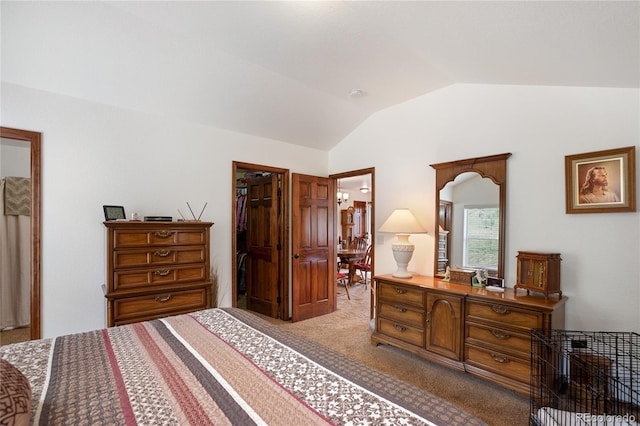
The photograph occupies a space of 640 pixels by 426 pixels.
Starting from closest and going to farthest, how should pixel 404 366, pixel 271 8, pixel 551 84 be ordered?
pixel 271 8 < pixel 551 84 < pixel 404 366

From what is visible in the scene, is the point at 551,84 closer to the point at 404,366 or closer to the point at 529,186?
the point at 529,186

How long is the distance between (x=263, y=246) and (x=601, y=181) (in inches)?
144

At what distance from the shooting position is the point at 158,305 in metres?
2.56

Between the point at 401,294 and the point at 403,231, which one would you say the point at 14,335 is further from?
the point at 403,231

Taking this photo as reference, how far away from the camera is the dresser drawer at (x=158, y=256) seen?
7.90 ft

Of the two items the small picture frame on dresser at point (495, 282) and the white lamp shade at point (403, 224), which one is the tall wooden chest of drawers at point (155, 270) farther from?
the small picture frame on dresser at point (495, 282)

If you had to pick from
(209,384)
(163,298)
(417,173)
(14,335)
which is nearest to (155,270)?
(163,298)

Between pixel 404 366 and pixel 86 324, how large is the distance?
2.84m

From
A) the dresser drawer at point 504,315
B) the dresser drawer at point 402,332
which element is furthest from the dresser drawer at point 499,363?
the dresser drawer at point 402,332

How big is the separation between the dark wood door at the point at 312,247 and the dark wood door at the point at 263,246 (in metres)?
0.28

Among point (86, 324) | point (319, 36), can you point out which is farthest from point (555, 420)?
point (86, 324)

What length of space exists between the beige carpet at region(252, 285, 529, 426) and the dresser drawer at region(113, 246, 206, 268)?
5.31 ft

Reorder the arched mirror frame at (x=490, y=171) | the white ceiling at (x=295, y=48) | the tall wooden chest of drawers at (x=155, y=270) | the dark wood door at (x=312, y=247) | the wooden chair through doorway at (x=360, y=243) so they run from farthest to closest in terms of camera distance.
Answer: the wooden chair through doorway at (x=360, y=243) → the dark wood door at (x=312, y=247) → the arched mirror frame at (x=490, y=171) → the tall wooden chest of drawers at (x=155, y=270) → the white ceiling at (x=295, y=48)

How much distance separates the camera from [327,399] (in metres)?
1.00
